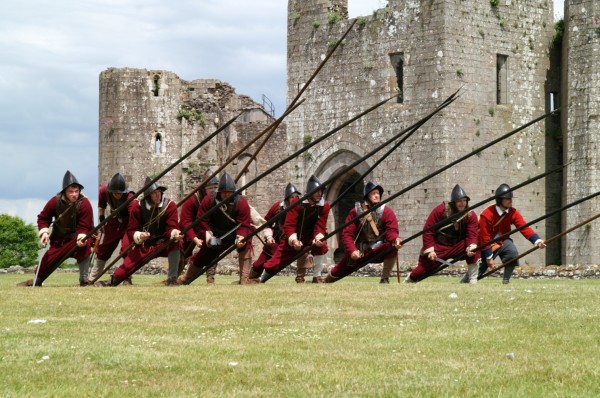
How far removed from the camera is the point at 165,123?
2117 inches

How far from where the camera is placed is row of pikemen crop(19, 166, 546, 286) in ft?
66.3

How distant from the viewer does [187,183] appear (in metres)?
51.4

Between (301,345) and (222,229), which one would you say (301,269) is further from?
(301,345)

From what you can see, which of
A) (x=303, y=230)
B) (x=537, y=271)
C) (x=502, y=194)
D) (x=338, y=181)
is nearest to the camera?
(x=502, y=194)

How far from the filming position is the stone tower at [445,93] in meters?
35.4

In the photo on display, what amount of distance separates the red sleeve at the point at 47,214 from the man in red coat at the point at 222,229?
2.38 metres

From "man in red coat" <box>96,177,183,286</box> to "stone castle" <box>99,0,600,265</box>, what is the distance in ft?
44.5

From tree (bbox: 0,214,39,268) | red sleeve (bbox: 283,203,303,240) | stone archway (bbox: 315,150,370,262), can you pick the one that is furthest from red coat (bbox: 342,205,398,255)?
tree (bbox: 0,214,39,268)

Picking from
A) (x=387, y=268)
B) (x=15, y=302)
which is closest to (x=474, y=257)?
(x=387, y=268)

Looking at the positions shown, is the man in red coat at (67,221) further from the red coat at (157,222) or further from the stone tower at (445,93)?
the stone tower at (445,93)

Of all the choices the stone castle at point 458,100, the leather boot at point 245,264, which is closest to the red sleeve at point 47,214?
the leather boot at point 245,264

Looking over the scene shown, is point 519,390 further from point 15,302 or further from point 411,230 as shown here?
point 411,230

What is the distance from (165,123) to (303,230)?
32528 mm

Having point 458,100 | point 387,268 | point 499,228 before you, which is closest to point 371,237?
point 387,268
